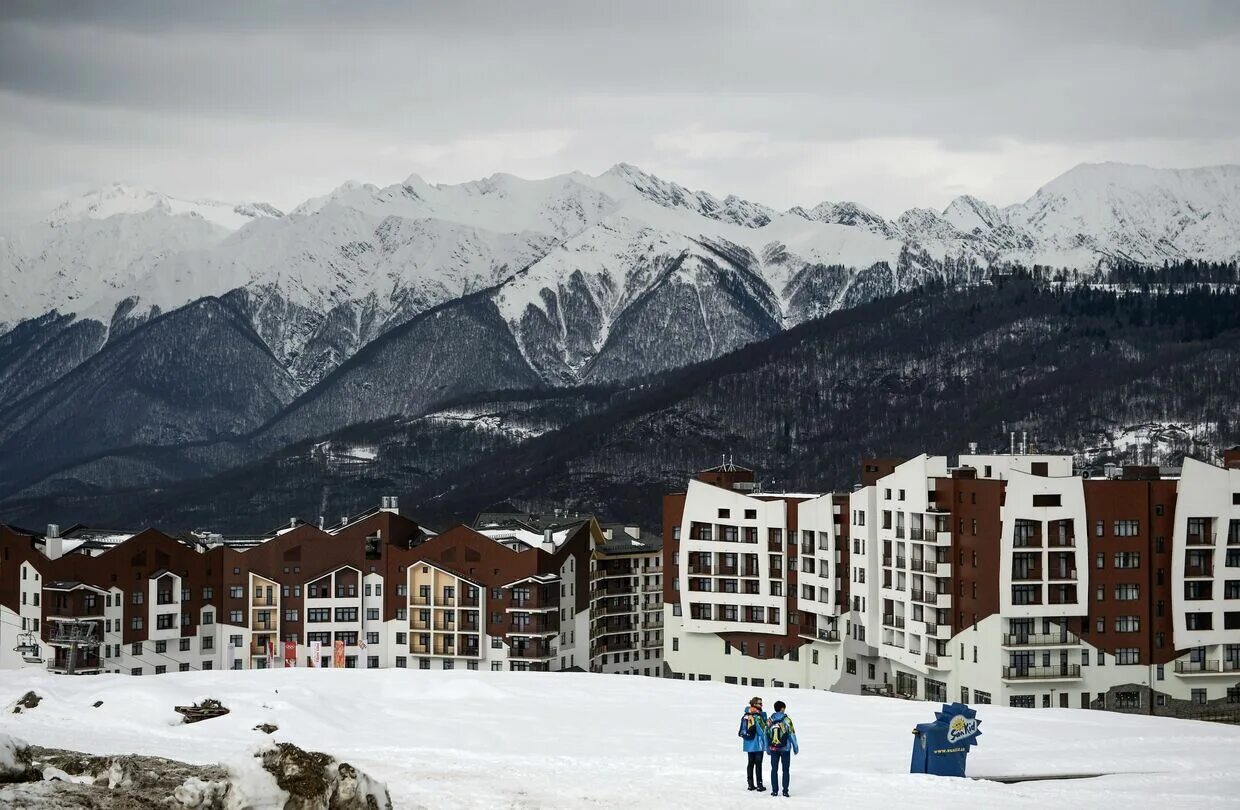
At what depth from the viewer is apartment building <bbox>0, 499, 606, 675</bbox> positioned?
337 ft

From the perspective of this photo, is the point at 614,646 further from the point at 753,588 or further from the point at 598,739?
the point at 598,739

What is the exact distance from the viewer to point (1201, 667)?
9262 cm

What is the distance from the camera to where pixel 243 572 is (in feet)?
351

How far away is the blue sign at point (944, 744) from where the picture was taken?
39.2 meters

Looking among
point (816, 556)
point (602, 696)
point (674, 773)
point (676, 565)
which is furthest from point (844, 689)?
point (674, 773)

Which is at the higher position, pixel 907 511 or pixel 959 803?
pixel 907 511

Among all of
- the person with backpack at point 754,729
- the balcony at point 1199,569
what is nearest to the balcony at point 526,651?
the balcony at point 1199,569

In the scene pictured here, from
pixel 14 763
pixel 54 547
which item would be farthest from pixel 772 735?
pixel 54 547

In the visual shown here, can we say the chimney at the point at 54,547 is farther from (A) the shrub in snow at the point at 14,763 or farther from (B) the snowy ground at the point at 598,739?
(A) the shrub in snow at the point at 14,763

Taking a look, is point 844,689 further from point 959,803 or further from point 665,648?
point 959,803

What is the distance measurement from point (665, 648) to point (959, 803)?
249ft

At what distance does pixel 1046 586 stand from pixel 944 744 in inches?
2112

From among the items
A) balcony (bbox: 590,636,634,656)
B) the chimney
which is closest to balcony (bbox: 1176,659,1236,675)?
balcony (bbox: 590,636,634,656)

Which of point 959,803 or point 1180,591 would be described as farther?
point 1180,591
